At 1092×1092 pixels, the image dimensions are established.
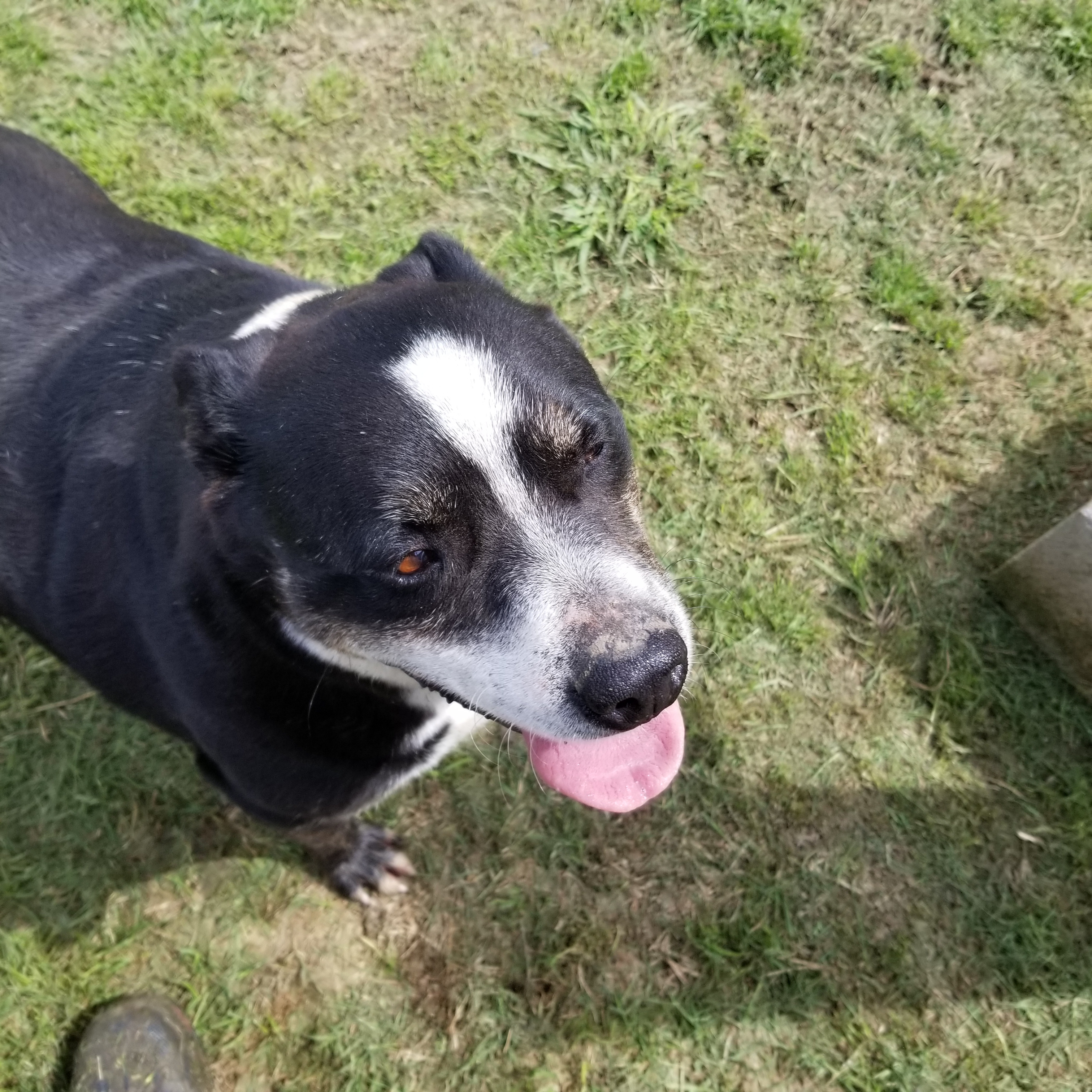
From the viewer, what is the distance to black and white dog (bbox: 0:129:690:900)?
215cm

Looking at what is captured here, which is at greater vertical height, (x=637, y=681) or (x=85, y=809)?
(x=637, y=681)

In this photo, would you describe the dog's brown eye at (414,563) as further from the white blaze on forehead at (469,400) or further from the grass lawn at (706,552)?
the grass lawn at (706,552)

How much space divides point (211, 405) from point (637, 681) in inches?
51.0

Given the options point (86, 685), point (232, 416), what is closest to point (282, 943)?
point (86, 685)

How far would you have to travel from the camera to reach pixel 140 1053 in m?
3.44

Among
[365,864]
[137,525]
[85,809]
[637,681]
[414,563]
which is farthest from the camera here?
[85,809]

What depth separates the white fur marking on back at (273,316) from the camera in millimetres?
2678

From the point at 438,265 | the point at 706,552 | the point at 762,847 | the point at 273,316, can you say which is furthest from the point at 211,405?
the point at 762,847

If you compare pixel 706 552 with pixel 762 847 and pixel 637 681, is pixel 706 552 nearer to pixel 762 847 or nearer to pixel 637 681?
pixel 762 847

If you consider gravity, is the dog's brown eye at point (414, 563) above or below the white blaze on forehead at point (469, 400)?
below

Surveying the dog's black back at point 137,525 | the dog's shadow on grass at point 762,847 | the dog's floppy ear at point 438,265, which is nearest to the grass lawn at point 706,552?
the dog's shadow on grass at point 762,847

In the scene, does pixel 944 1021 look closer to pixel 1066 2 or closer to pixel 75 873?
pixel 75 873

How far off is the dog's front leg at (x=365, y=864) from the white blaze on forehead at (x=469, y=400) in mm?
2037

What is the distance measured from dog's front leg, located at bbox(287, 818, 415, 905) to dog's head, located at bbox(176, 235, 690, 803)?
160 centimetres
